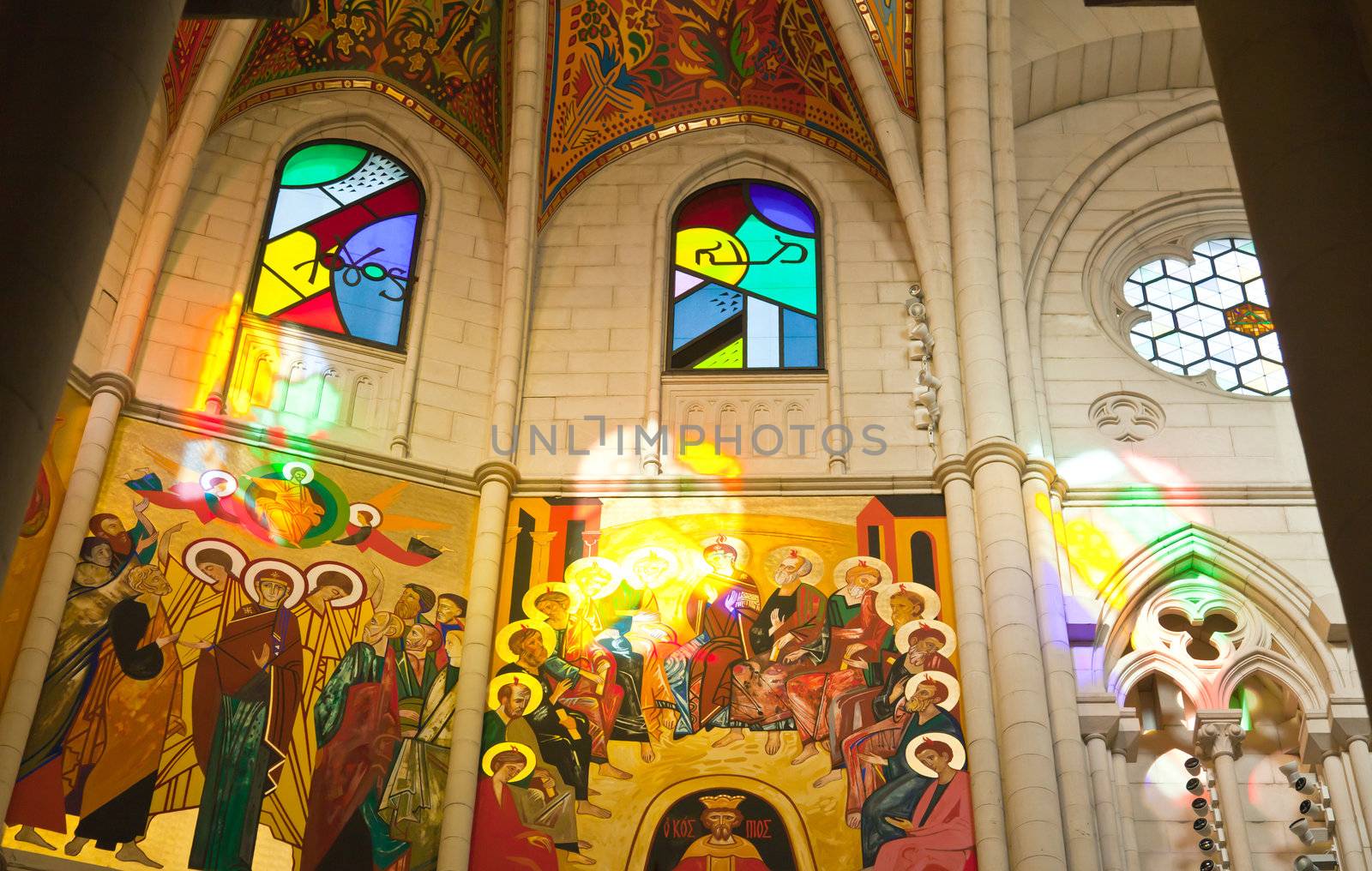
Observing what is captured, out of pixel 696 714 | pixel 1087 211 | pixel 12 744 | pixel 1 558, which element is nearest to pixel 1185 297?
pixel 1087 211

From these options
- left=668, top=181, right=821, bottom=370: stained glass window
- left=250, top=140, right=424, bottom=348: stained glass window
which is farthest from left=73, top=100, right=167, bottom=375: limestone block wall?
left=668, top=181, right=821, bottom=370: stained glass window

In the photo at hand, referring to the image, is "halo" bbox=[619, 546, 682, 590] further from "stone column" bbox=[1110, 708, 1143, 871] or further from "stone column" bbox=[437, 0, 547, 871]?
"stone column" bbox=[1110, 708, 1143, 871]

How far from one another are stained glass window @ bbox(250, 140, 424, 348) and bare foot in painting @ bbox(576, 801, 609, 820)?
3529 millimetres

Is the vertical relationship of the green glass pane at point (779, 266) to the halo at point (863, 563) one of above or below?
above

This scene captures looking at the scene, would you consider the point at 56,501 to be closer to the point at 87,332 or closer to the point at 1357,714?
the point at 87,332

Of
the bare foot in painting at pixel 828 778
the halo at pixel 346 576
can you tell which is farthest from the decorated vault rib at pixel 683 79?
the bare foot in painting at pixel 828 778

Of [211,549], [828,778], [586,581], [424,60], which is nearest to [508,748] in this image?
[586,581]

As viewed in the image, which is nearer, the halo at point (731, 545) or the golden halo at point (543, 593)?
the golden halo at point (543, 593)

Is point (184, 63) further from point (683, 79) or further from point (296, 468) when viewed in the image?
point (683, 79)

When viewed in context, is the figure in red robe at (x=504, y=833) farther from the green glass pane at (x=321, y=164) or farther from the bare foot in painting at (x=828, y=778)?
the green glass pane at (x=321, y=164)

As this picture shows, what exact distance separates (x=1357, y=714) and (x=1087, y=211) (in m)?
4.47

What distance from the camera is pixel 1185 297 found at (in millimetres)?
12734

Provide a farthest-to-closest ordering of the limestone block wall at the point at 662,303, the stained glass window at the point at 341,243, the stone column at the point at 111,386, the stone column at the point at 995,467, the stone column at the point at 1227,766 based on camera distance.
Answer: the stained glass window at the point at 341,243, the limestone block wall at the point at 662,303, the stone column at the point at 1227,766, the stone column at the point at 995,467, the stone column at the point at 111,386

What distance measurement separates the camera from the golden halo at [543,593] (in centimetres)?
1059
